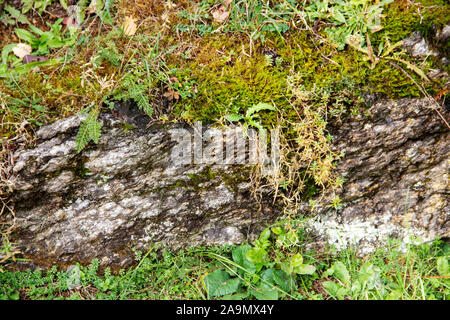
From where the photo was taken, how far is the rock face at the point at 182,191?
9.52 ft

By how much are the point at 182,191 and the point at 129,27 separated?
1.84 metres

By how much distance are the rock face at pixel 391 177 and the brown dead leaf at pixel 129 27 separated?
2361 mm

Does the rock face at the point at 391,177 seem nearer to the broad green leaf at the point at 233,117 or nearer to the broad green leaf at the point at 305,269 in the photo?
the broad green leaf at the point at 305,269

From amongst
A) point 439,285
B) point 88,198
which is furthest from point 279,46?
point 439,285

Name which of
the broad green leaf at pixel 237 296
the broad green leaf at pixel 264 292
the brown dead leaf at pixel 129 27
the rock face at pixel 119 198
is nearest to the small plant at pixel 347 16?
the rock face at pixel 119 198

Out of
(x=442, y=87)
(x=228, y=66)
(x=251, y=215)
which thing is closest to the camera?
(x=442, y=87)

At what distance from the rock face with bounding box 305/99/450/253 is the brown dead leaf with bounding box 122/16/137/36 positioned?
2.36 metres

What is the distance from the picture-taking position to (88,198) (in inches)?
117

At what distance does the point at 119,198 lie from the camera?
3.02 meters

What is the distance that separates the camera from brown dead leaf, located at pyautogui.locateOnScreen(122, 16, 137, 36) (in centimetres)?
314

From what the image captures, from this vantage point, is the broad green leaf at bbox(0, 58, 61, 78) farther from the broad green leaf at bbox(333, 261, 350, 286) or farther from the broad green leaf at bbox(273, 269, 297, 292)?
the broad green leaf at bbox(333, 261, 350, 286)

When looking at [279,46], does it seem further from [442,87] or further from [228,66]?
[442,87]

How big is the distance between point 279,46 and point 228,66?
0.56 metres

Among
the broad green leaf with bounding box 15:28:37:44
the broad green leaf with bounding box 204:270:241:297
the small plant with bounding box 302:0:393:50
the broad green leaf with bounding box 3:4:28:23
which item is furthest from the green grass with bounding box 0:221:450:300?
the broad green leaf with bounding box 3:4:28:23
